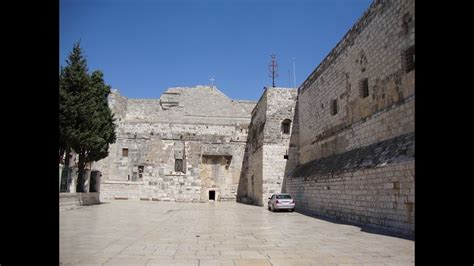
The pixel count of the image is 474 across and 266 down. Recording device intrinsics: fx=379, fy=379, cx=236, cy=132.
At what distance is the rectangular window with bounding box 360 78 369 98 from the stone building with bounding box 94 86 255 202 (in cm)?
1818

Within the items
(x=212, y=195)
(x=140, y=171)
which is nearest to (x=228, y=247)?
(x=212, y=195)

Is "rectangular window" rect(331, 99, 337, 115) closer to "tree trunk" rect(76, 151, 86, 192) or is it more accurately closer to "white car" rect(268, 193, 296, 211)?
"white car" rect(268, 193, 296, 211)

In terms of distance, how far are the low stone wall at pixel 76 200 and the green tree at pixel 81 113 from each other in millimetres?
804

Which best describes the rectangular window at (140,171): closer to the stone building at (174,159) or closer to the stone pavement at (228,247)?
the stone building at (174,159)

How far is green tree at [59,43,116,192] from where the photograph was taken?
62.6ft

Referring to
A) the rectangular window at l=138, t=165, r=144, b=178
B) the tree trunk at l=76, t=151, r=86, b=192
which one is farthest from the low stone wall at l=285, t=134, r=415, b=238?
the rectangular window at l=138, t=165, r=144, b=178

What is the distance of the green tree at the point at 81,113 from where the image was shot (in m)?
19.1

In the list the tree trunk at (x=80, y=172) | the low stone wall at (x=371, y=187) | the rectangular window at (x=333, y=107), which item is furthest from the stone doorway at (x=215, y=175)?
the rectangular window at (x=333, y=107)

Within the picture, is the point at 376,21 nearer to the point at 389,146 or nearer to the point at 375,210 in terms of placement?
the point at 389,146
